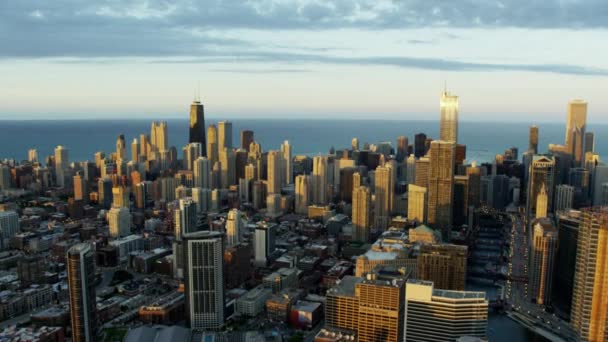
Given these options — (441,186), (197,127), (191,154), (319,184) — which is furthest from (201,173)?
(441,186)

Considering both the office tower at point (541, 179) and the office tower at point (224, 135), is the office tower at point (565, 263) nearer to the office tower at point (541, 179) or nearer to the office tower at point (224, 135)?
the office tower at point (541, 179)

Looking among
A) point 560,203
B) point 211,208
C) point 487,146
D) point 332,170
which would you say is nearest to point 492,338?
point 560,203

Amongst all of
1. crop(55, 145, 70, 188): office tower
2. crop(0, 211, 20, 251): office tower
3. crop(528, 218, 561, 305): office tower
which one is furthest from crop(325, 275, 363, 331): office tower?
crop(55, 145, 70, 188): office tower

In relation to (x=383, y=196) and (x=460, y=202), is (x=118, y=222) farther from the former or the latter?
(x=460, y=202)

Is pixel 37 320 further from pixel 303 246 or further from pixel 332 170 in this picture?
pixel 332 170

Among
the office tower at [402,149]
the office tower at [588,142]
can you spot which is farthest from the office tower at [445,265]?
the office tower at [402,149]
